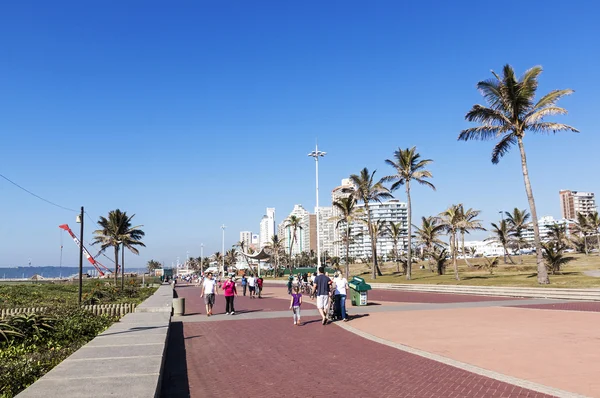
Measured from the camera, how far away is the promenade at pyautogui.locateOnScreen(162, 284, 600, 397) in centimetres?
678

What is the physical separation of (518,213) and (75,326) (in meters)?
79.9

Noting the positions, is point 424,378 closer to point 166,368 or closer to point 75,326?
point 166,368

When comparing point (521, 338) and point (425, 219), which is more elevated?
point (425, 219)

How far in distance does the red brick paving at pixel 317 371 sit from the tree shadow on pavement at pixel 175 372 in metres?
0.12

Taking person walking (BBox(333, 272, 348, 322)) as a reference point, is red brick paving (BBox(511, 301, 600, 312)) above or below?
below

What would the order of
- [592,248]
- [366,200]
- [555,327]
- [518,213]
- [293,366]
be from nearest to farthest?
[293,366] → [555,327] → [366,200] → [518,213] → [592,248]

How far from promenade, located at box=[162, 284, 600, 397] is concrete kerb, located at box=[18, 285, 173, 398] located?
0.67 metres

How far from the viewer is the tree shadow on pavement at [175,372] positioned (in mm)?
6925

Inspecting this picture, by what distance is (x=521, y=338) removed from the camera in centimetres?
1083

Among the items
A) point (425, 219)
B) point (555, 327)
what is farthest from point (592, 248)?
point (555, 327)

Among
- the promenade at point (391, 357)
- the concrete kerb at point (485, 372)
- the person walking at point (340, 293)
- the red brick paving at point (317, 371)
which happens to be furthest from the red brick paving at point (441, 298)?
the concrete kerb at point (485, 372)

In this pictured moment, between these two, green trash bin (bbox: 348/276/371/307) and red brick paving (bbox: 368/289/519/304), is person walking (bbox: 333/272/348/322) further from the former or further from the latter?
red brick paving (bbox: 368/289/519/304)

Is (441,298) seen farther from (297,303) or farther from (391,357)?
→ (391,357)

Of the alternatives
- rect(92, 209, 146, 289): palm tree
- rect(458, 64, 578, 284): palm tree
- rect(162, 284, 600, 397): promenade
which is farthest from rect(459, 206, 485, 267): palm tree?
rect(92, 209, 146, 289): palm tree
